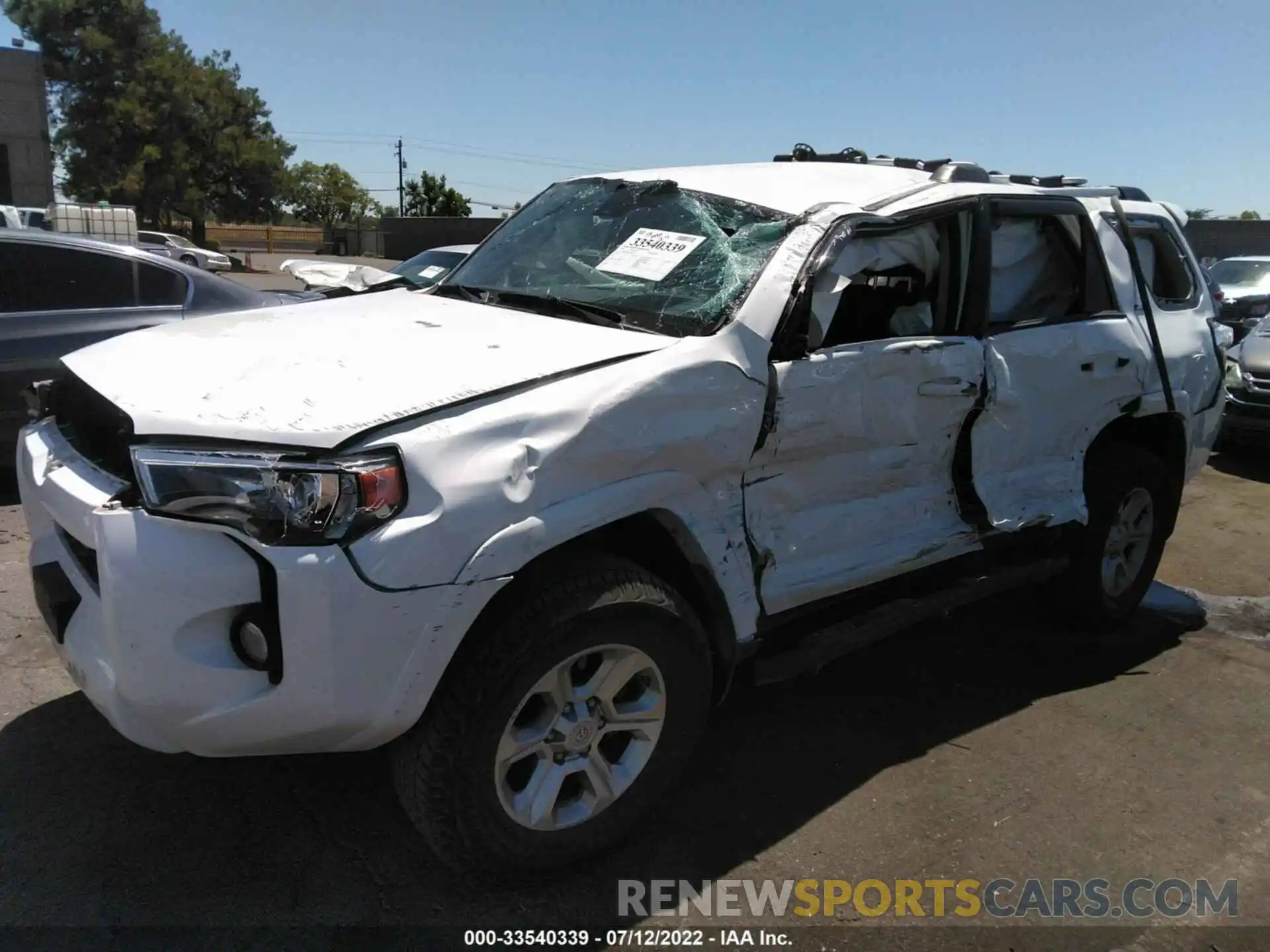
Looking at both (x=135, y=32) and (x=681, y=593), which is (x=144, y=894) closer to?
(x=681, y=593)

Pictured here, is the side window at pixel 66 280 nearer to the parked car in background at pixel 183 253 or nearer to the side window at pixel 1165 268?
the parked car in background at pixel 183 253

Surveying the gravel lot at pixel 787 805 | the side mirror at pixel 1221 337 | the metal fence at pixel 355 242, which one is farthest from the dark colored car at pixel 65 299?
the metal fence at pixel 355 242

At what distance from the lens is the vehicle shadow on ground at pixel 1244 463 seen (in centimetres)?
869

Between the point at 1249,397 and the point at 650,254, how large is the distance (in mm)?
7726

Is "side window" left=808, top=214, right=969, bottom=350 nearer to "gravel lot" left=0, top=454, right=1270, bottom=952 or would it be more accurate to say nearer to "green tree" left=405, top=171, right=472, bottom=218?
"gravel lot" left=0, top=454, right=1270, bottom=952

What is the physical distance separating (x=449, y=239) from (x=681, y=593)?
1632 inches

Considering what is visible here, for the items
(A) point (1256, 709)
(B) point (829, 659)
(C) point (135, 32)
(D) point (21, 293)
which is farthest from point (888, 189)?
(C) point (135, 32)

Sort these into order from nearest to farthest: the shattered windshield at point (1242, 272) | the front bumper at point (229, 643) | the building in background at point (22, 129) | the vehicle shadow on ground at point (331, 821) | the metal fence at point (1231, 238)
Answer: the front bumper at point (229, 643)
the vehicle shadow on ground at point (331, 821)
the shattered windshield at point (1242, 272)
the metal fence at point (1231, 238)
the building in background at point (22, 129)

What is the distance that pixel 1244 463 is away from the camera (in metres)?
9.21

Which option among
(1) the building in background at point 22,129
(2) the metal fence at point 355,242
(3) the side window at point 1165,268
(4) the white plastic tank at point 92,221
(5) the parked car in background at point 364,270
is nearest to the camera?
(3) the side window at point 1165,268

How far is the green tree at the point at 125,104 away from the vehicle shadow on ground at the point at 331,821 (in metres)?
42.6

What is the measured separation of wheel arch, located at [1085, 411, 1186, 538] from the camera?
4.34m

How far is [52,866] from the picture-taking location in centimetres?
256

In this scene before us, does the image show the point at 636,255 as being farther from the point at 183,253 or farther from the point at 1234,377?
the point at 183,253
